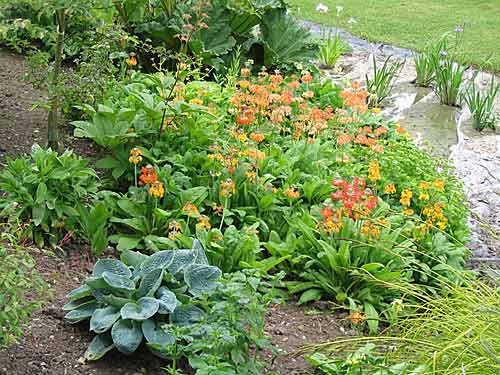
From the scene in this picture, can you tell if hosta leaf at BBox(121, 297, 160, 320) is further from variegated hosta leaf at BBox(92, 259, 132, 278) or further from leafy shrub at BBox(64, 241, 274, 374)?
variegated hosta leaf at BBox(92, 259, 132, 278)

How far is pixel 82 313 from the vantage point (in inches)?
134

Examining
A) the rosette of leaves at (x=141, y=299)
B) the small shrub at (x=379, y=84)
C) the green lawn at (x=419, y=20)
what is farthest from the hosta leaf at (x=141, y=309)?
the green lawn at (x=419, y=20)

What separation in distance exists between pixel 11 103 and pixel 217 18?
8.05 ft

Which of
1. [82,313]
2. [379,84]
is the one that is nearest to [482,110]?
[379,84]

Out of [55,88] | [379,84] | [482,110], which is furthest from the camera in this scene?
[379,84]

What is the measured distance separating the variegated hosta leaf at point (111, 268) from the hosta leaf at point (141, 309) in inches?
7.6

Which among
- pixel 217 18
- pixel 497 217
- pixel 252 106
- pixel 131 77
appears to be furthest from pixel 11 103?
pixel 497 217

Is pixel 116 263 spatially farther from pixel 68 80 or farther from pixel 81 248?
pixel 68 80

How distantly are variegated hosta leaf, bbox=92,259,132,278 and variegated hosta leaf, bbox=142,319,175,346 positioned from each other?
296mm

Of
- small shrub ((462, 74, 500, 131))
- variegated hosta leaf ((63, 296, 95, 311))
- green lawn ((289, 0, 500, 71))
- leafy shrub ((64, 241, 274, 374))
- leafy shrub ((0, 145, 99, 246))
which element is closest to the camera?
leafy shrub ((64, 241, 274, 374))

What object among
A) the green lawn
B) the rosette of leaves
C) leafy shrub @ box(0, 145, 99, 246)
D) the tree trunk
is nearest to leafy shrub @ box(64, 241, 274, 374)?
the rosette of leaves

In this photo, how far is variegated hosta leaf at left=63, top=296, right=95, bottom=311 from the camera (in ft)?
11.3

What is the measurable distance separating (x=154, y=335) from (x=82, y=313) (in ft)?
1.22

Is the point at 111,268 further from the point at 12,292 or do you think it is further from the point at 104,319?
the point at 12,292
